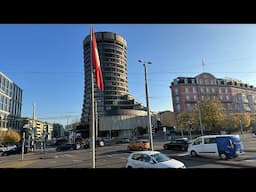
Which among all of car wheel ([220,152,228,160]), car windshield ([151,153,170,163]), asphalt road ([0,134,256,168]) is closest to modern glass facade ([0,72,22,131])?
asphalt road ([0,134,256,168])

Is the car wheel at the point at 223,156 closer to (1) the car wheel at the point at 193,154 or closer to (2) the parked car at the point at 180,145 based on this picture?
(1) the car wheel at the point at 193,154

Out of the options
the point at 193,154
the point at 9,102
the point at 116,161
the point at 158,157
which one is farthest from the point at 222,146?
the point at 9,102

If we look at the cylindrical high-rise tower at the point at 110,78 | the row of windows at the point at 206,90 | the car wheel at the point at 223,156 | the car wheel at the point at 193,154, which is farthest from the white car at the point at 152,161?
the cylindrical high-rise tower at the point at 110,78

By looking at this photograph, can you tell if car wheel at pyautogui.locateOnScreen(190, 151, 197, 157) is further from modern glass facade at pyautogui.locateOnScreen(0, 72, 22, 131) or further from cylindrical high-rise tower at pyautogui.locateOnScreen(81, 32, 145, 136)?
cylindrical high-rise tower at pyautogui.locateOnScreen(81, 32, 145, 136)

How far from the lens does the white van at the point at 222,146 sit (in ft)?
37.8

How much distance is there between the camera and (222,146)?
38.6 feet

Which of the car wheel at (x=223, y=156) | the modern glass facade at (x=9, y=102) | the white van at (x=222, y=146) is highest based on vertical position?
the modern glass facade at (x=9, y=102)

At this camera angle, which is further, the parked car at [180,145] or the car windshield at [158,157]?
the parked car at [180,145]

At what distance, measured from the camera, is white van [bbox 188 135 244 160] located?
1153 cm

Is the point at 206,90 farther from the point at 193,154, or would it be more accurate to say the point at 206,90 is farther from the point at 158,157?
the point at 158,157
